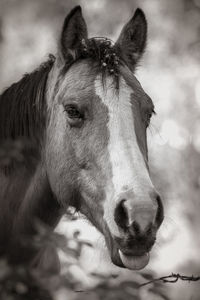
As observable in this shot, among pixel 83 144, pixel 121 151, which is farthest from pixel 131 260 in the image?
pixel 83 144

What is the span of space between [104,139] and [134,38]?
1423 millimetres

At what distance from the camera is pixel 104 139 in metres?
3.37

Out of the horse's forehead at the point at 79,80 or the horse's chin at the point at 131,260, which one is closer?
the horse's chin at the point at 131,260

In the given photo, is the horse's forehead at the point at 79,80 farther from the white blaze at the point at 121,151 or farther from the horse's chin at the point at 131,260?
the horse's chin at the point at 131,260

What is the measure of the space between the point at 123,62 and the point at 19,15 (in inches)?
357

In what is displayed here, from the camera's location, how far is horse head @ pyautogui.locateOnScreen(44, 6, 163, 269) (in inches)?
114

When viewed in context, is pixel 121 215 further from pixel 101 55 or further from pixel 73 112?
pixel 101 55

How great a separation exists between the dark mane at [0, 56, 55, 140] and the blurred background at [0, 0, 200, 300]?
20.2ft

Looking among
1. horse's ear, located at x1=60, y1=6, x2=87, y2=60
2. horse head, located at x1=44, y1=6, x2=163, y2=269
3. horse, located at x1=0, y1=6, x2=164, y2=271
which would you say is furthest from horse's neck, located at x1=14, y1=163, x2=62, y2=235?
horse's ear, located at x1=60, y1=6, x2=87, y2=60

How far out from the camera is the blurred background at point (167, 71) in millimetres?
11594

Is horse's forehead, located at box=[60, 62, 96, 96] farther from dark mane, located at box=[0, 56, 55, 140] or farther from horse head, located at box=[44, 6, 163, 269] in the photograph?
dark mane, located at box=[0, 56, 55, 140]

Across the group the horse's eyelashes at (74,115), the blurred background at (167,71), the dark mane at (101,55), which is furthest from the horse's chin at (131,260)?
the blurred background at (167,71)

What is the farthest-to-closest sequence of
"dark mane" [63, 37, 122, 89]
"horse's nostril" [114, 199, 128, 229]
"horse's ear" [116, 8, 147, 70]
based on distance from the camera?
"horse's ear" [116, 8, 147, 70]
"dark mane" [63, 37, 122, 89]
"horse's nostril" [114, 199, 128, 229]

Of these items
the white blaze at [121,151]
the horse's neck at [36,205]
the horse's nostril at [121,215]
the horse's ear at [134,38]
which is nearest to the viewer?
the horse's nostril at [121,215]
